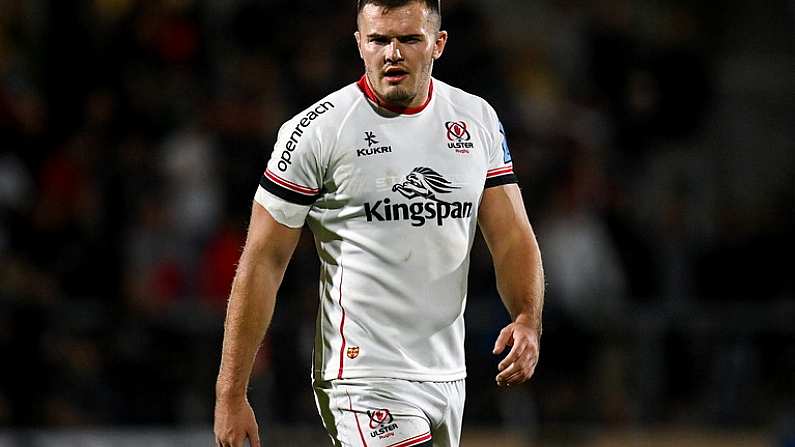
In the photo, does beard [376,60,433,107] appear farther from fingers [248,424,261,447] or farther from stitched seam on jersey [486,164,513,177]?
fingers [248,424,261,447]

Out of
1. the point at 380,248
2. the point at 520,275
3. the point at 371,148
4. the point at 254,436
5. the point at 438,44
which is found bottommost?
the point at 254,436

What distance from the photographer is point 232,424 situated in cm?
445

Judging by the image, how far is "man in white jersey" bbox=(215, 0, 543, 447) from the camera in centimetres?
447

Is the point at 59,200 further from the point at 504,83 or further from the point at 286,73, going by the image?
the point at 504,83

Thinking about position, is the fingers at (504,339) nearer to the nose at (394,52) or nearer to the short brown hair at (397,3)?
the nose at (394,52)

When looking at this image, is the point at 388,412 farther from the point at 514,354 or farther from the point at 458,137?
the point at 458,137

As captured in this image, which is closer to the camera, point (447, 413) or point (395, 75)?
point (395, 75)

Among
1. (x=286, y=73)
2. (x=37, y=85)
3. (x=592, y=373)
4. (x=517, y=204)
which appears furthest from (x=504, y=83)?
(x=517, y=204)

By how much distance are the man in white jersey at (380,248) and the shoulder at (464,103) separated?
0.31 ft

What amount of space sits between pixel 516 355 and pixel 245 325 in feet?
2.94

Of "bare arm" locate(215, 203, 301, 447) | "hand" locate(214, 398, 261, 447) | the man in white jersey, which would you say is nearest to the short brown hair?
the man in white jersey

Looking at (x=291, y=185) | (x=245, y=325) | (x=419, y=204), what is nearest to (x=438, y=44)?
(x=419, y=204)

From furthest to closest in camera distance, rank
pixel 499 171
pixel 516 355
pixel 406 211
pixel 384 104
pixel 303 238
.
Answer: pixel 303 238
pixel 499 171
pixel 384 104
pixel 406 211
pixel 516 355

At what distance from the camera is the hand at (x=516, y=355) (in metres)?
4.37
